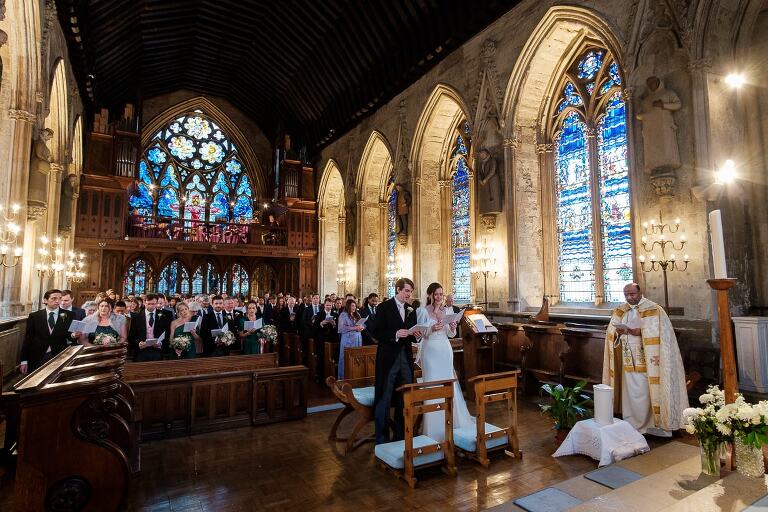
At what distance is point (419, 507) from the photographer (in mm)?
3238

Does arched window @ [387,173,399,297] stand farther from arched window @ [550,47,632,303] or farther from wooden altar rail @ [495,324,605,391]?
wooden altar rail @ [495,324,605,391]

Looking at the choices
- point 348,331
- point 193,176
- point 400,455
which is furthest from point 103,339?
point 193,176

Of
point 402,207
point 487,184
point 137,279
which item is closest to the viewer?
point 487,184

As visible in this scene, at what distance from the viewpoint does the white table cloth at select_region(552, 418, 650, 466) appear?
397cm

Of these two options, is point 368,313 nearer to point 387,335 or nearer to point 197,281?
point 387,335

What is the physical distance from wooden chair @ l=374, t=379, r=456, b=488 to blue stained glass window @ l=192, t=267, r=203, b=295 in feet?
47.5

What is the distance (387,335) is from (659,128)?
5.20 metres

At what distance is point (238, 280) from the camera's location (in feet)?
56.5

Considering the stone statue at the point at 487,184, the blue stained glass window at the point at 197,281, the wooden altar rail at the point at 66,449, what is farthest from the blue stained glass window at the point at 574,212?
the blue stained glass window at the point at 197,281

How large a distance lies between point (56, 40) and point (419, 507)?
1153 cm

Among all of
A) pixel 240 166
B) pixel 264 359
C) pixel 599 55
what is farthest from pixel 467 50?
pixel 240 166

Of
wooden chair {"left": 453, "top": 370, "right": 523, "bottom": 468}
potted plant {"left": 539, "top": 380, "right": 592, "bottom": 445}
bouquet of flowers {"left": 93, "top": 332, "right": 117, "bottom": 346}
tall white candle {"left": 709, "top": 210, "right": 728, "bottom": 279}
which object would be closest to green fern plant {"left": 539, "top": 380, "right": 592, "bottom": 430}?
potted plant {"left": 539, "top": 380, "right": 592, "bottom": 445}

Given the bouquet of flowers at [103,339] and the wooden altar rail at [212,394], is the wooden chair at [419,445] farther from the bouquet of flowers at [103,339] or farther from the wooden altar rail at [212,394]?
the bouquet of flowers at [103,339]

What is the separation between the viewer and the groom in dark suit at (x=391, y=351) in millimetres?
4465
